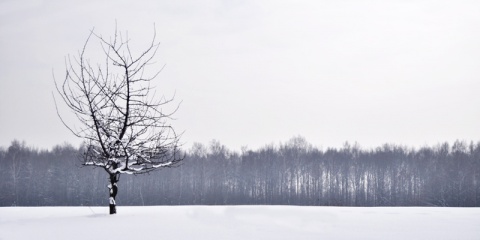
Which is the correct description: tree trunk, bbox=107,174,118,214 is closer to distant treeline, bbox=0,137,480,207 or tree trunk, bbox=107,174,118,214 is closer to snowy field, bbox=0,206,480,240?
snowy field, bbox=0,206,480,240

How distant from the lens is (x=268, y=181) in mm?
77625

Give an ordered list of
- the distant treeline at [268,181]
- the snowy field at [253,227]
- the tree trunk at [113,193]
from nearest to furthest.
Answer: the snowy field at [253,227] < the tree trunk at [113,193] < the distant treeline at [268,181]

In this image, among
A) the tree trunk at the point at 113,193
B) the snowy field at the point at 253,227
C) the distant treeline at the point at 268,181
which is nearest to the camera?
the snowy field at the point at 253,227

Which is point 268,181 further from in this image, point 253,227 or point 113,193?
point 253,227

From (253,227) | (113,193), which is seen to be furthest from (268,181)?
(253,227)

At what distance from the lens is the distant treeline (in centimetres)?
6994

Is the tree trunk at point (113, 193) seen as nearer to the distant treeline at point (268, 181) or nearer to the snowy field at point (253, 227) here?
the snowy field at point (253, 227)

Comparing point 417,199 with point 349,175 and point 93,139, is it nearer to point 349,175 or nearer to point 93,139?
point 349,175

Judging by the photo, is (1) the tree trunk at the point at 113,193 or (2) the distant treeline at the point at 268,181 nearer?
(1) the tree trunk at the point at 113,193

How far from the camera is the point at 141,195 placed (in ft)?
232

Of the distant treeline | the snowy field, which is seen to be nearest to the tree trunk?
the snowy field

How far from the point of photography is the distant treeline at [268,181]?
69.9 m

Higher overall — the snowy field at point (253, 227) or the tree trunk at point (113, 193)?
the tree trunk at point (113, 193)

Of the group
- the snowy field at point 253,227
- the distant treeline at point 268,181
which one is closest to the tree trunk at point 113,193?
the snowy field at point 253,227
